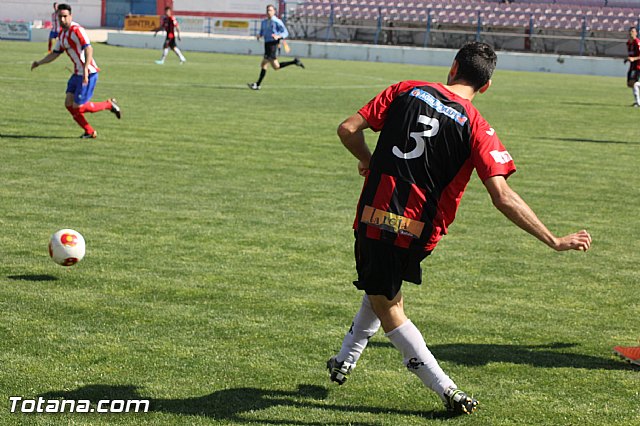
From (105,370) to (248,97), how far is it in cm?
1856

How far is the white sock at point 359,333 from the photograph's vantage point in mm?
5090

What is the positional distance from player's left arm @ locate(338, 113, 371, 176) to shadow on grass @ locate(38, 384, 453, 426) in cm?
131

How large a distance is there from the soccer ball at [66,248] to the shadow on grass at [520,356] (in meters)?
2.64

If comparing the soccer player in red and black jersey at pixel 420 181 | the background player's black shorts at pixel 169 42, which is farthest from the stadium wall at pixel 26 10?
the soccer player in red and black jersey at pixel 420 181

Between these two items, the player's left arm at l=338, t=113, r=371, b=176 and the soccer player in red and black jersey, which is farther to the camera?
the player's left arm at l=338, t=113, r=371, b=176

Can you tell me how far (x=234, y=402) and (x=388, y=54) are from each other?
41.6 metres

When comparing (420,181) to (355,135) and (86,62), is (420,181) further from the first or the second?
(86,62)

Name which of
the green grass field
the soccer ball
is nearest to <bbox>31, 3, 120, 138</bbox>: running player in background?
the green grass field

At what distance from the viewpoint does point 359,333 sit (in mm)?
5129

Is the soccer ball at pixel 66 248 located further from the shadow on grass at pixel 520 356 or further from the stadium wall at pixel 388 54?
the stadium wall at pixel 388 54

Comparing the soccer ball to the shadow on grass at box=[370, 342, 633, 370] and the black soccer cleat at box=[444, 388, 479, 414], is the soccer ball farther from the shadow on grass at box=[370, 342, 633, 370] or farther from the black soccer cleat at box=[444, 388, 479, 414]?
the black soccer cleat at box=[444, 388, 479, 414]

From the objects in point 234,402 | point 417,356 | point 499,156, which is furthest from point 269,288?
point 499,156

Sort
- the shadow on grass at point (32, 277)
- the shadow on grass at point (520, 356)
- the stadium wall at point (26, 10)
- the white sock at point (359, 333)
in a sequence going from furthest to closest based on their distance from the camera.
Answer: the stadium wall at point (26, 10) < the shadow on grass at point (32, 277) < the shadow on grass at point (520, 356) < the white sock at point (359, 333)

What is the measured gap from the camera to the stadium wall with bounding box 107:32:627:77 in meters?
42.6
